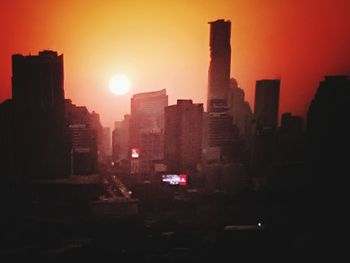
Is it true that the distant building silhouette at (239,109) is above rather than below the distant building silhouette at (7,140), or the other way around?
above

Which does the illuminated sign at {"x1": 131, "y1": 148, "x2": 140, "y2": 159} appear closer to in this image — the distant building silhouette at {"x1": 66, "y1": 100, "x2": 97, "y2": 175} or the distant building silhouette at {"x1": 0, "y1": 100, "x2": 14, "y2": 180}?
the distant building silhouette at {"x1": 66, "y1": 100, "x2": 97, "y2": 175}

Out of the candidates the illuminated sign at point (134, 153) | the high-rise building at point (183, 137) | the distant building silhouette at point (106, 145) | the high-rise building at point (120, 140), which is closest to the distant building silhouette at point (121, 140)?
the high-rise building at point (120, 140)

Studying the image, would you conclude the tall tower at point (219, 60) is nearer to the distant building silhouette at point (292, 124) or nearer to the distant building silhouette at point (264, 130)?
the distant building silhouette at point (264, 130)

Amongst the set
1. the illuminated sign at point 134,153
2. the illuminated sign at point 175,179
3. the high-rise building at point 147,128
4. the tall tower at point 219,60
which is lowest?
the illuminated sign at point 175,179

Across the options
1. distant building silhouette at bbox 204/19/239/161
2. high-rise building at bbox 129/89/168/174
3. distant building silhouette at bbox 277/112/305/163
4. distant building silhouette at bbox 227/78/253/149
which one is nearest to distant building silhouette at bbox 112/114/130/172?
high-rise building at bbox 129/89/168/174

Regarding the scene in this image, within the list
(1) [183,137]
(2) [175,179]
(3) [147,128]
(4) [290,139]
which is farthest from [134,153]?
(4) [290,139]

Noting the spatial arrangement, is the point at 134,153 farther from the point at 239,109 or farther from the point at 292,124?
the point at 239,109

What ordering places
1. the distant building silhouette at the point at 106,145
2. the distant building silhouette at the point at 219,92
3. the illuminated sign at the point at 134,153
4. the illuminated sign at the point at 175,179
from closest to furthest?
the illuminated sign at the point at 175,179 < the illuminated sign at the point at 134,153 < the distant building silhouette at the point at 219,92 < the distant building silhouette at the point at 106,145
